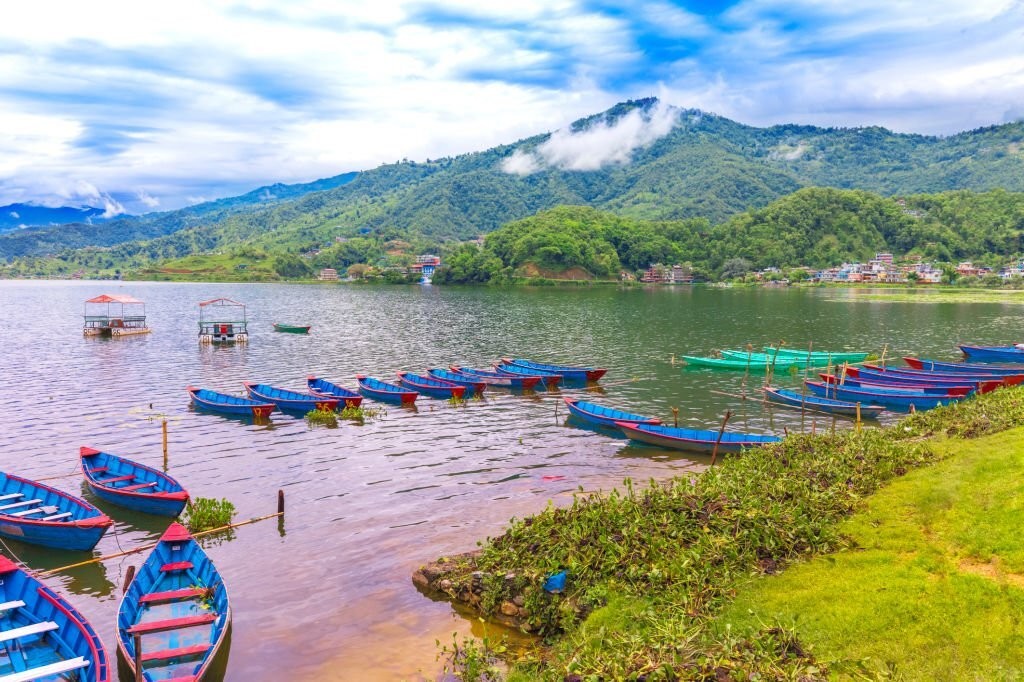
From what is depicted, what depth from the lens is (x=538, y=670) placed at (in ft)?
47.9

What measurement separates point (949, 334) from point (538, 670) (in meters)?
90.0

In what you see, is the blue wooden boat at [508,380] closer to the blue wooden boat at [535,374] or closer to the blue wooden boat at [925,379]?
the blue wooden boat at [535,374]

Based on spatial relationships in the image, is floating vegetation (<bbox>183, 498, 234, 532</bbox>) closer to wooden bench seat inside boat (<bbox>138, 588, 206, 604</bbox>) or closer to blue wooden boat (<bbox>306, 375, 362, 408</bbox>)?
wooden bench seat inside boat (<bbox>138, 588, 206, 604</bbox>)

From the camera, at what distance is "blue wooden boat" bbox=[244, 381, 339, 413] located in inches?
1722

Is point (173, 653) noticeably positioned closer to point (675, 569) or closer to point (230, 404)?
point (675, 569)

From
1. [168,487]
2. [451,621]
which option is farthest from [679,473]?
[168,487]

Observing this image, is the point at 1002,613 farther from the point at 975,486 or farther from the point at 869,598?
the point at 975,486

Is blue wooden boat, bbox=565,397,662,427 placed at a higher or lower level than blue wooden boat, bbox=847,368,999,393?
lower

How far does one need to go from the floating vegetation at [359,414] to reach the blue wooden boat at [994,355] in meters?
54.1

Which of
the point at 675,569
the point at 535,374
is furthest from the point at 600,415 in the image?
the point at 675,569

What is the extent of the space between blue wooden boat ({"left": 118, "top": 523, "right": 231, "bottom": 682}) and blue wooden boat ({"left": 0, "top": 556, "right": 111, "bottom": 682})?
88 centimetres

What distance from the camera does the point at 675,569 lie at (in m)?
16.2

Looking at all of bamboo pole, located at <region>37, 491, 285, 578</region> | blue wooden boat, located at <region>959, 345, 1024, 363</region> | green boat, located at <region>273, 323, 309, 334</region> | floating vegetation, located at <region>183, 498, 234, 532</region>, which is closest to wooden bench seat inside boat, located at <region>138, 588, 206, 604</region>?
bamboo pole, located at <region>37, 491, 285, 578</region>

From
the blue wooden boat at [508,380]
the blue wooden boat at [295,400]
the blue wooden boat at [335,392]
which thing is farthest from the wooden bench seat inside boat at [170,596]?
the blue wooden boat at [508,380]
